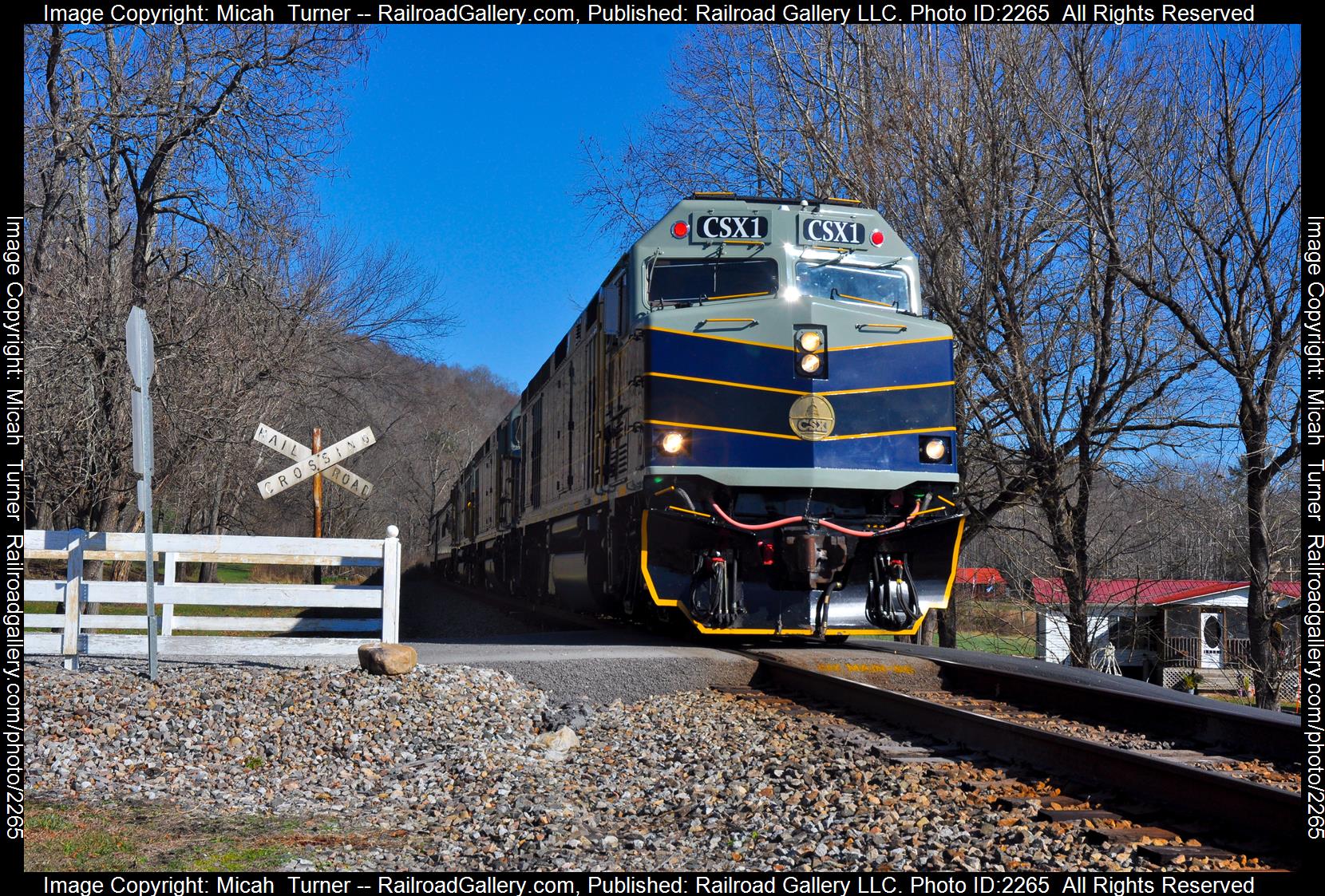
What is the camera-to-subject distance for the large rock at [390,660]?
7.43 m

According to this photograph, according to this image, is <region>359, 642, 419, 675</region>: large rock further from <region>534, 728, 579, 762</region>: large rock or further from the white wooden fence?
<region>534, 728, 579, 762</region>: large rock

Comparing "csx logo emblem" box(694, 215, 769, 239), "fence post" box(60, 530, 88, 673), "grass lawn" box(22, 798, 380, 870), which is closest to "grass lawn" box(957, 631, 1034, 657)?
"csx logo emblem" box(694, 215, 769, 239)

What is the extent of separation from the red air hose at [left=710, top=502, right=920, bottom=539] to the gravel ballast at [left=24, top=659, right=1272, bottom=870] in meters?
1.52

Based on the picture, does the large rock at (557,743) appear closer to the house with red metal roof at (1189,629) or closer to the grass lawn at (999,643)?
the grass lawn at (999,643)

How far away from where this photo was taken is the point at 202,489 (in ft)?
68.0

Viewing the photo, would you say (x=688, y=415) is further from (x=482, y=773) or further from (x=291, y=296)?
(x=291, y=296)

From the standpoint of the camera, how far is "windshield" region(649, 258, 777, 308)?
9727 millimetres

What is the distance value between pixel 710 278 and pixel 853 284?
4.48 ft

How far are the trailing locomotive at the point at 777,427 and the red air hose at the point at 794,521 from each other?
1 centimetres

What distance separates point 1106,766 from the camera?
490 cm

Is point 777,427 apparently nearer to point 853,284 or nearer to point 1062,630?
point 853,284

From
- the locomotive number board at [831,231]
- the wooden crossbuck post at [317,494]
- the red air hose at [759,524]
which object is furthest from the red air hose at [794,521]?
the wooden crossbuck post at [317,494]

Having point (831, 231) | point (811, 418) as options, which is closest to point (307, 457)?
point (811, 418)

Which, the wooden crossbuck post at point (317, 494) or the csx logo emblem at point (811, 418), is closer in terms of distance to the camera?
the csx logo emblem at point (811, 418)
